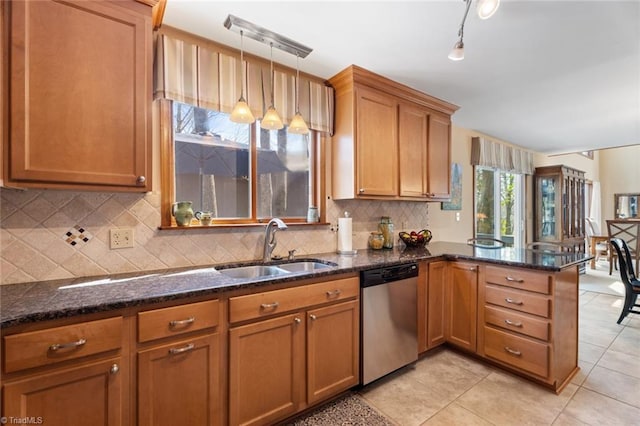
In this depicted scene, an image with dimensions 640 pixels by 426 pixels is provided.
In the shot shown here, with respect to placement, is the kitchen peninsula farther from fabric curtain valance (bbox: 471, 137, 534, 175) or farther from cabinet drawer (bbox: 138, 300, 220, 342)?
fabric curtain valance (bbox: 471, 137, 534, 175)

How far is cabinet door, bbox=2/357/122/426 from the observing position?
106 centimetres

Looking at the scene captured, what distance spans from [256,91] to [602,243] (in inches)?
319

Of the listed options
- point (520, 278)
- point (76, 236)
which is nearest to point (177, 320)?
point (76, 236)

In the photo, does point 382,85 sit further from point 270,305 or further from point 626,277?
point 626,277

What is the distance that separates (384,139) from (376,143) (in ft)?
0.37

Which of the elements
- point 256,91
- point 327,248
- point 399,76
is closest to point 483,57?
point 399,76

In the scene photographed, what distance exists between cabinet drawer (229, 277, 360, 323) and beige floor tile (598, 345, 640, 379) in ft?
7.59

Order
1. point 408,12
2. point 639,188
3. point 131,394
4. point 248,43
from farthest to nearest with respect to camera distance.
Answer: point 639,188, point 248,43, point 408,12, point 131,394

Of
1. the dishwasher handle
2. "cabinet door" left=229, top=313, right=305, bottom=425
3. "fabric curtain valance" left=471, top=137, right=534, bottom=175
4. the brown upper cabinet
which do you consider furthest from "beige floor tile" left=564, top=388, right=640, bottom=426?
"fabric curtain valance" left=471, top=137, right=534, bottom=175

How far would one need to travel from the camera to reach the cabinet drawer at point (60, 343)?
1.04 meters

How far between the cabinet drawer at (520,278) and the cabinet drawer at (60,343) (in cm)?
248

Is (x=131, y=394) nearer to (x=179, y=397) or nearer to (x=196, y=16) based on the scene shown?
(x=179, y=397)

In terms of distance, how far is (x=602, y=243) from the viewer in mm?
6430

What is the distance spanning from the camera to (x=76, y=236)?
163 centimetres
